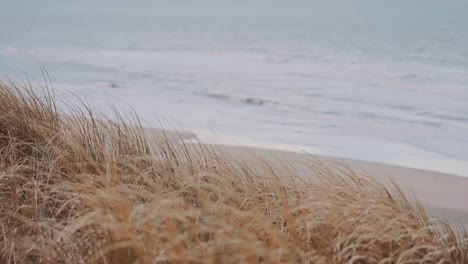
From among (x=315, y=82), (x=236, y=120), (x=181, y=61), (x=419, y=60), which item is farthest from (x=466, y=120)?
(x=181, y=61)

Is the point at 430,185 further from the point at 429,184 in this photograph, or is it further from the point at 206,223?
the point at 206,223

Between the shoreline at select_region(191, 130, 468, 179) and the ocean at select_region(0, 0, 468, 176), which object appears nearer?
the shoreline at select_region(191, 130, 468, 179)

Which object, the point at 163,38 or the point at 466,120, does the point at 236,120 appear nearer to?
the point at 466,120

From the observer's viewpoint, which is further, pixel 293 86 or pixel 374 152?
pixel 293 86

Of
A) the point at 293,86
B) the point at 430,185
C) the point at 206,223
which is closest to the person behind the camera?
the point at 206,223

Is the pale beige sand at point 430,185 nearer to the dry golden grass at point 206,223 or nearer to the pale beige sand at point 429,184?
the pale beige sand at point 429,184

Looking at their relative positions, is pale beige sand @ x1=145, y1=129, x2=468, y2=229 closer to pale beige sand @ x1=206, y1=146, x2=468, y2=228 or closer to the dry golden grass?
pale beige sand @ x1=206, y1=146, x2=468, y2=228

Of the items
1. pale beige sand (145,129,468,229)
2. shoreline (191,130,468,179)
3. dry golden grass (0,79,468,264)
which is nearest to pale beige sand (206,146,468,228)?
pale beige sand (145,129,468,229)

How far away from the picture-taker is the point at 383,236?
7.91 ft

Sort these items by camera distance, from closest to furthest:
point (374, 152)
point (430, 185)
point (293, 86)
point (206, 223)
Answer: point (206, 223) < point (430, 185) < point (374, 152) < point (293, 86)

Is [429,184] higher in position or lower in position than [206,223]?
lower

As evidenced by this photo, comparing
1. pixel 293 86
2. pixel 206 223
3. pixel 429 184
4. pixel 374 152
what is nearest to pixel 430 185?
pixel 429 184

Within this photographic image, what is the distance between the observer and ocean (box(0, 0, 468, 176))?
8502 mm

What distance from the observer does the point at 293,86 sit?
584 inches
